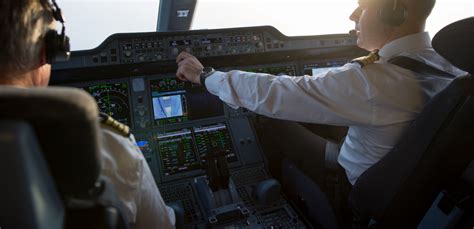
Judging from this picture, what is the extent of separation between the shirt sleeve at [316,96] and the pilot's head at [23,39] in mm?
775

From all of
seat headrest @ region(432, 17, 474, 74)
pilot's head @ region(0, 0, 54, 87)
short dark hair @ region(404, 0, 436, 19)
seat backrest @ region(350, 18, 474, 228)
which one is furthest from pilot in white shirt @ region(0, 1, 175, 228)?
short dark hair @ region(404, 0, 436, 19)

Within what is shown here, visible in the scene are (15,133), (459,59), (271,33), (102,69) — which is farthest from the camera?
(271,33)

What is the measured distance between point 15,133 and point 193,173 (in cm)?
166

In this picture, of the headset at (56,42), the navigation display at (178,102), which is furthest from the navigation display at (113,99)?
the headset at (56,42)

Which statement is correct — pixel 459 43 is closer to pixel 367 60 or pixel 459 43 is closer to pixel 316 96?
pixel 367 60

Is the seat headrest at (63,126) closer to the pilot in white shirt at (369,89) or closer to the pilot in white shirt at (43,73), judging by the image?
the pilot in white shirt at (43,73)

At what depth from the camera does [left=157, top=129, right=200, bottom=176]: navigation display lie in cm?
204

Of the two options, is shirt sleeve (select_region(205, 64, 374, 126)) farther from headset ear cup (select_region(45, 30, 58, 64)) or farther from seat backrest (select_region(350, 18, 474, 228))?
headset ear cup (select_region(45, 30, 58, 64))

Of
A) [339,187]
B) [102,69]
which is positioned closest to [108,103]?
[102,69]

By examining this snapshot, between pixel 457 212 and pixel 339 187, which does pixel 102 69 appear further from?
pixel 457 212

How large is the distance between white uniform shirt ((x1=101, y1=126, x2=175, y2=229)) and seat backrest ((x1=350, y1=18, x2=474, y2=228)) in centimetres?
77

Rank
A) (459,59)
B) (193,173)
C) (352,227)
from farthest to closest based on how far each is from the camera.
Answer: (193,173) → (352,227) → (459,59)

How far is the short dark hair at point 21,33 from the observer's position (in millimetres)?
601

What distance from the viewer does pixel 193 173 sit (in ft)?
6.75
